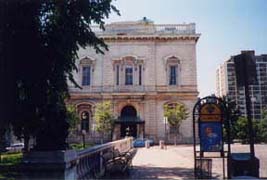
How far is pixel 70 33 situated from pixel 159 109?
1388 inches

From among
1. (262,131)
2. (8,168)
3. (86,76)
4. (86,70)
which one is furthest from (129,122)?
(8,168)

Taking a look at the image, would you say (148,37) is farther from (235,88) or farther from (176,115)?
(235,88)

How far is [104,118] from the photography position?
41750 millimetres

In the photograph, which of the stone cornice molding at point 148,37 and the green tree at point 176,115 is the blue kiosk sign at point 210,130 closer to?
the green tree at point 176,115

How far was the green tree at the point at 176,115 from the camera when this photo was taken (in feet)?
138

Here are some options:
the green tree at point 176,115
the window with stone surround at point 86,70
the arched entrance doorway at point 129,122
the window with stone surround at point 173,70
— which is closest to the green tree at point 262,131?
the green tree at point 176,115

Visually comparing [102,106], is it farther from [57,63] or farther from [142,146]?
[57,63]

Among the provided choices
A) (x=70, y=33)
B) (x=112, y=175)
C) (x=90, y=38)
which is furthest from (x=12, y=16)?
(x=112, y=175)

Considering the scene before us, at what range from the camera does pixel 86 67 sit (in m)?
46.9

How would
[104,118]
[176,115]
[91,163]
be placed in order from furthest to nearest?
[176,115]
[104,118]
[91,163]

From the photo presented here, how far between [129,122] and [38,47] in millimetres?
35147

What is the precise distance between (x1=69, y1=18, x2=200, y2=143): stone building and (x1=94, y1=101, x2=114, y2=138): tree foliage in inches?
69.3

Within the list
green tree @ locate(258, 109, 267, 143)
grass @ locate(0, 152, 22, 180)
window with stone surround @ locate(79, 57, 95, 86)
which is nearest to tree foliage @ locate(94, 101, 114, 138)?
window with stone surround @ locate(79, 57, 95, 86)

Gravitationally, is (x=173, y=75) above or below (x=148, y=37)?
below
